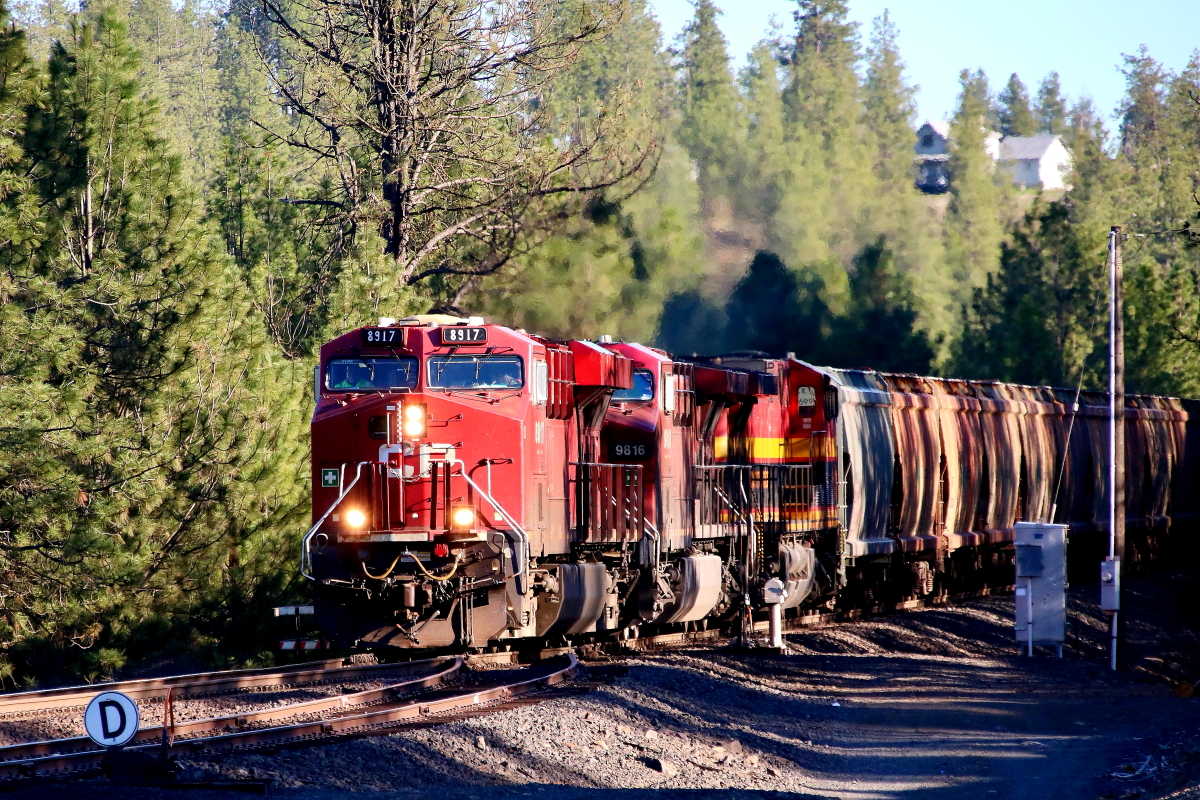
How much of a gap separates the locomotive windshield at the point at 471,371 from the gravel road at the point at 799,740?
3.22m

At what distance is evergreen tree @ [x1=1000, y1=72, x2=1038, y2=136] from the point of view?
163375 millimetres

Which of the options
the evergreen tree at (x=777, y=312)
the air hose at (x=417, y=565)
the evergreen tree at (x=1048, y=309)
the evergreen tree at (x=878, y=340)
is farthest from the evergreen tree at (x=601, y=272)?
the air hose at (x=417, y=565)

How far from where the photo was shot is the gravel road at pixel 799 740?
1045cm

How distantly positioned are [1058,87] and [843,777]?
6878 inches

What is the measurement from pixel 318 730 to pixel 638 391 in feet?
24.4

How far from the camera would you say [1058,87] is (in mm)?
174375

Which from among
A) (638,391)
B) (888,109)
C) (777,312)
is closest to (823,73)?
(888,109)

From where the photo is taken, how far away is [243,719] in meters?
11.8

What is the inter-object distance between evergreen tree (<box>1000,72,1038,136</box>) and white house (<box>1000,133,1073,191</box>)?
996 centimetres

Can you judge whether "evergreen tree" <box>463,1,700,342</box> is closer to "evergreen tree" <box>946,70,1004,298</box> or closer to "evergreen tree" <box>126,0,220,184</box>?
"evergreen tree" <box>126,0,220,184</box>

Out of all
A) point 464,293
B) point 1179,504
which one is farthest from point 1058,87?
point 464,293

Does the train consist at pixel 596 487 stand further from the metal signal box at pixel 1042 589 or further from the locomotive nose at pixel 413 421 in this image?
the metal signal box at pixel 1042 589

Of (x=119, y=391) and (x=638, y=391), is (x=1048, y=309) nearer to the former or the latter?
(x=638, y=391)

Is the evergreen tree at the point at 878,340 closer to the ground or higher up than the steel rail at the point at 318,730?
higher up
